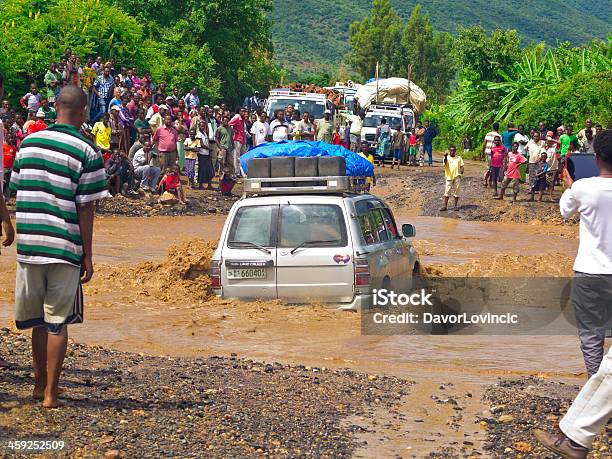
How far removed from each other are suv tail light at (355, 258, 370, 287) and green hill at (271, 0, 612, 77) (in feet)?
267

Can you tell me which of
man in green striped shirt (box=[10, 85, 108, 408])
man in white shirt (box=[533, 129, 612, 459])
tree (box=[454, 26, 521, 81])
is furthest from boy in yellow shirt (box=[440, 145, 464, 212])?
man in green striped shirt (box=[10, 85, 108, 408])

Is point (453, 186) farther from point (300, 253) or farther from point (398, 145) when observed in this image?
point (300, 253)

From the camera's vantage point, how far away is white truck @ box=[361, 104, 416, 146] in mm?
35562

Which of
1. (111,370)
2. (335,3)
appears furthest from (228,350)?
(335,3)

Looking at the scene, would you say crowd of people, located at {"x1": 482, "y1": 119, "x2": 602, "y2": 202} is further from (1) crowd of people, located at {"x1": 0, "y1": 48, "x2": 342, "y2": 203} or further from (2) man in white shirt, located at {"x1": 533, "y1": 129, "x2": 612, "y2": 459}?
(2) man in white shirt, located at {"x1": 533, "y1": 129, "x2": 612, "y2": 459}

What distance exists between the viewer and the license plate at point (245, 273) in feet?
34.6

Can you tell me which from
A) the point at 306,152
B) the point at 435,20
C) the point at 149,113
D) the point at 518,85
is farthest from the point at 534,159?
the point at 435,20

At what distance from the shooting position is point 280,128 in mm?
26094

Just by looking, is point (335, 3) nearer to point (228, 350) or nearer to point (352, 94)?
point (352, 94)

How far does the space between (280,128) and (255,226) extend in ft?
51.4

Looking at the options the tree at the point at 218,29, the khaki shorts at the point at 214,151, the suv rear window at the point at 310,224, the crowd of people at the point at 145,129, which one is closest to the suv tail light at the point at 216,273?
the suv rear window at the point at 310,224

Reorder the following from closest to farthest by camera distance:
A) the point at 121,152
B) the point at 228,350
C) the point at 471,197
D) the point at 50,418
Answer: the point at 50,418 < the point at 228,350 < the point at 121,152 < the point at 471,197

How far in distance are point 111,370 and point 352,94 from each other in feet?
124

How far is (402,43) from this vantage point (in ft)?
225
